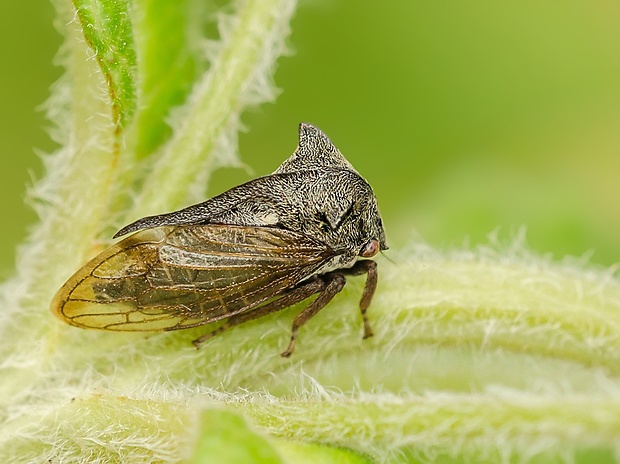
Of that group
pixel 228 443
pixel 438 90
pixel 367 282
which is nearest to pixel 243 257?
pixel 367 282

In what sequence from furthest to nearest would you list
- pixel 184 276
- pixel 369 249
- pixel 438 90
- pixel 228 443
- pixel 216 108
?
pixel 438 90 → pixel 369 249 → pixel 184 276 → pixel 216 108 → pixel 228 443

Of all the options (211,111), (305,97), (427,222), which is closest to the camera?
(211,111)

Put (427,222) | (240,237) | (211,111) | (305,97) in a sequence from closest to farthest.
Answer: (211,111) < (240,237) < (427,222) < (305,97)

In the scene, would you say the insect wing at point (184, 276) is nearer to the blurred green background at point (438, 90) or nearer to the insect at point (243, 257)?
the insect at point (243, 257)

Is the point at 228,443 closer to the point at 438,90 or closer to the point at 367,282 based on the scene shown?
the point at 367,282

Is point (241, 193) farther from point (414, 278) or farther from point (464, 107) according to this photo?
point (464, 107)

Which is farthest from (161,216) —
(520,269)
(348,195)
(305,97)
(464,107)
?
(464,107)

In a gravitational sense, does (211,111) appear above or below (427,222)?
below
